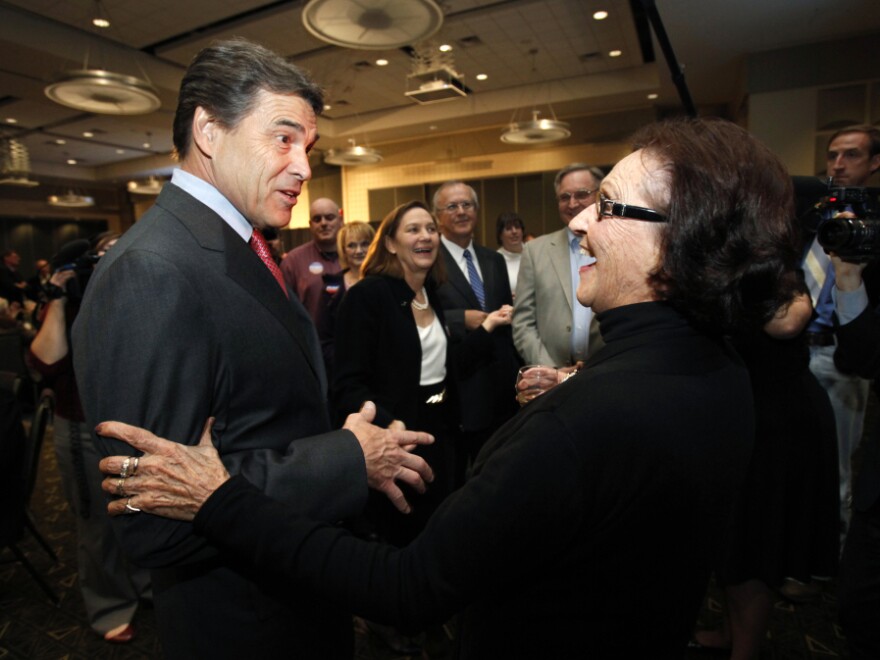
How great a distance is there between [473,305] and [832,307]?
1.87 m

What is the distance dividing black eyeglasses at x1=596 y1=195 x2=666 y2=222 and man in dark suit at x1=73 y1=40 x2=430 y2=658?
60cm

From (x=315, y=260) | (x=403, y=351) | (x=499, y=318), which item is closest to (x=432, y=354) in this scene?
(x=403, y=351)

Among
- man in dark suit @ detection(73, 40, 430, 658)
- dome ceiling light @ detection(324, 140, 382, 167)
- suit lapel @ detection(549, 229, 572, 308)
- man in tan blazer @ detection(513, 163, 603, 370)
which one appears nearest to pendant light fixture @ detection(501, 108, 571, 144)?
dome ceiling light @ detection(324, 140, 382, 167)

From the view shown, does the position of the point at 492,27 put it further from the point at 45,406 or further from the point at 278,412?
the point at 278,412

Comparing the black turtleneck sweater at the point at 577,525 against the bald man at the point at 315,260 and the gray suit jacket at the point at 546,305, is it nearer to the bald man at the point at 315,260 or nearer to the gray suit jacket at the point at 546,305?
the gray suit jacket at the point at 546,305

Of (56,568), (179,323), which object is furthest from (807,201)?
(56,568)

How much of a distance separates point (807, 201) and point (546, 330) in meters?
1.29

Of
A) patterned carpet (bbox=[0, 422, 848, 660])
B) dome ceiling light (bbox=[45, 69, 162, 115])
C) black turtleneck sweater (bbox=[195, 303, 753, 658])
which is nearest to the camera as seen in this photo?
black turtleneck sweater (bbox=[195, 303, 753, 658])

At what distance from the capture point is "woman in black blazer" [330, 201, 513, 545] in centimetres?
226

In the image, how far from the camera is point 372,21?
16.1 feet

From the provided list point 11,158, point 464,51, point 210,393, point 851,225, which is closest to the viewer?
point 210,393

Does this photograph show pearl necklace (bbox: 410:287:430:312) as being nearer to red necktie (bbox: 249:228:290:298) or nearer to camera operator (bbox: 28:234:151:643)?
red necktie (bbox: 249:228:290:298)

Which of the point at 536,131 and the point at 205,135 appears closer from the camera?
the point at 205,135

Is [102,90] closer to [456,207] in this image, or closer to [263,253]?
[456,207]
